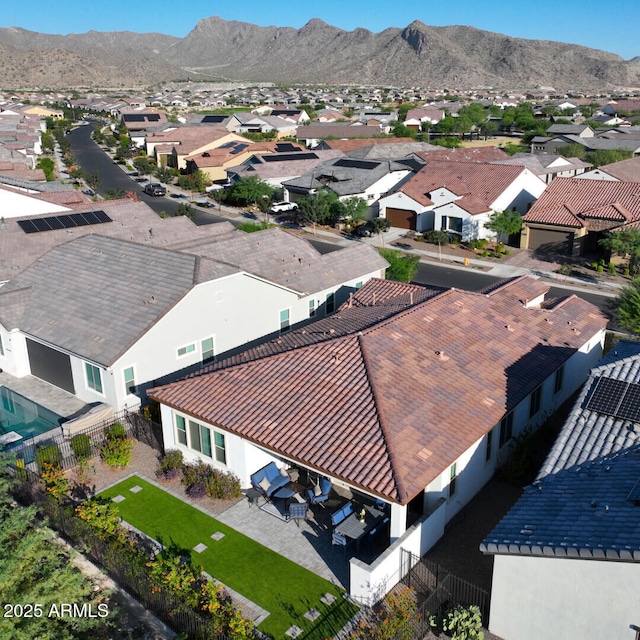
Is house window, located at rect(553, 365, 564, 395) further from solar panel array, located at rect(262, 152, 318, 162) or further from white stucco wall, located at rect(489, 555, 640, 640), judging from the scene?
solar panel array, located at rect(262, 152, 318, 162)

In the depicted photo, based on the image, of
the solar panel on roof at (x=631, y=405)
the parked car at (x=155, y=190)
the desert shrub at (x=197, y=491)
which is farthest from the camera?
the parked car at (x=155, y=190)

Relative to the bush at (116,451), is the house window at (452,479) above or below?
above

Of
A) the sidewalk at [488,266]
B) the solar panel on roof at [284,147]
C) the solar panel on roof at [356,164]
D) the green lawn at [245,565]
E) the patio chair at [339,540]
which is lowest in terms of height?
the green lawn at [245,565]

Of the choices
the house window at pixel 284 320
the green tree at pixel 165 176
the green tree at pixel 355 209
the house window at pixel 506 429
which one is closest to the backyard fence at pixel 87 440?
the house window at pixel 284 320

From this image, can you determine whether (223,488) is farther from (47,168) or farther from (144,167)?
(144,167)

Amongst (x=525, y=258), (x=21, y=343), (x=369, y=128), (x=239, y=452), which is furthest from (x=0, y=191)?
(x=369, y=128)

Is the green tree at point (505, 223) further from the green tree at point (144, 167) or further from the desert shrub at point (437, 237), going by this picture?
the green tree at point (144, 167)

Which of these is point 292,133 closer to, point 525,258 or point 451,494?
point 525,258
